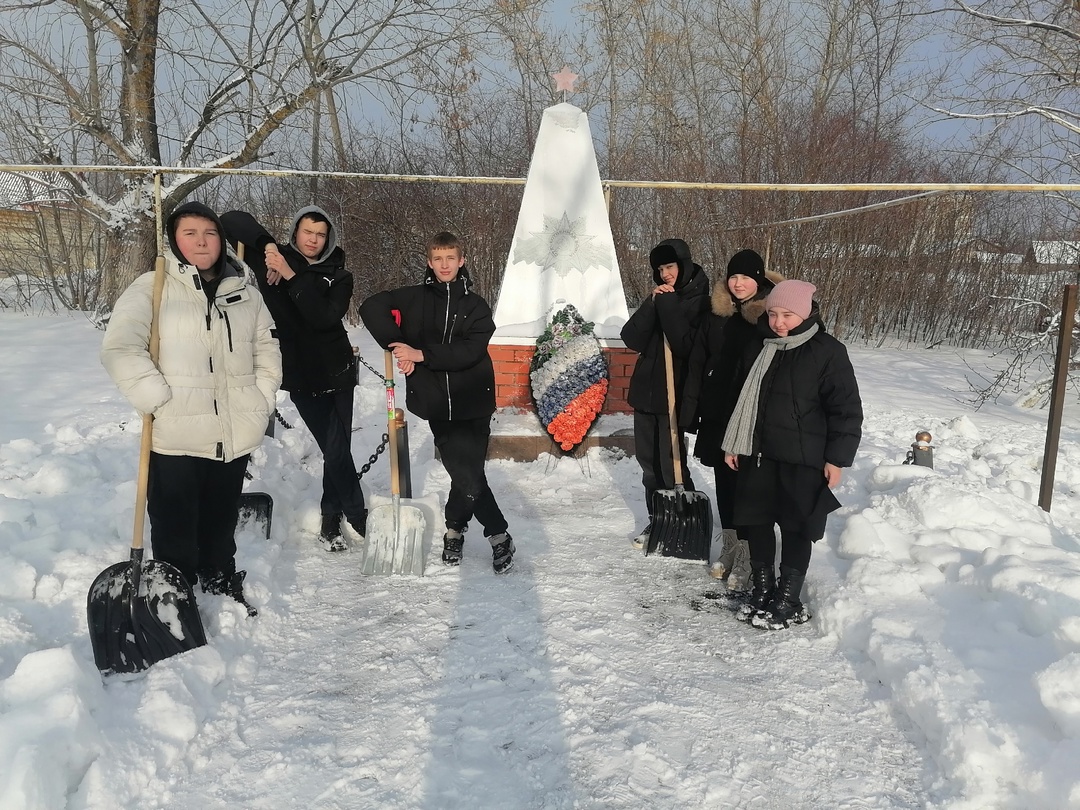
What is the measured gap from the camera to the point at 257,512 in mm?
3604

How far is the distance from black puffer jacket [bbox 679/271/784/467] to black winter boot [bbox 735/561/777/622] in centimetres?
57

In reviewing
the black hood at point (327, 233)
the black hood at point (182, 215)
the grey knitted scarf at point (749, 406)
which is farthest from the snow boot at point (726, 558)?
the black hood at point (182, 215)

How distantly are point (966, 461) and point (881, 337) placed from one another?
27.9 feet

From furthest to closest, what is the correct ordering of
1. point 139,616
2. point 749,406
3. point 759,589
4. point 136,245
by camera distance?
point 136,245, point 759,589, point 749,406, point 139,616

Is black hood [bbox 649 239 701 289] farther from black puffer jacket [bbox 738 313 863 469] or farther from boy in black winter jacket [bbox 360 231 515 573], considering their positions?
boy in black winter jacket [bbox 360 231 515 573]

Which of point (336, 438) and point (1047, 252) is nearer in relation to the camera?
point (336, 438)

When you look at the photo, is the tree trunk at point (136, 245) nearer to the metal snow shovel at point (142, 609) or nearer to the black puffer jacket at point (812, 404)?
the metal snow shovel at point (142, 609)

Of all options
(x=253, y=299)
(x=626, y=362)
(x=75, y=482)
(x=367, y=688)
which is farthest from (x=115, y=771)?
(x=626, y=362)

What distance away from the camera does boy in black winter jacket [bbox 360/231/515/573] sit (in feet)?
10.4

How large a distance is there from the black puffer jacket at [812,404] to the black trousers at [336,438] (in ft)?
6.99

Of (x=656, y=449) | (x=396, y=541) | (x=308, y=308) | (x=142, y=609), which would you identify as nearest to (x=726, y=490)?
(x=656, y=449)

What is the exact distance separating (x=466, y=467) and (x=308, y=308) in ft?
3.61

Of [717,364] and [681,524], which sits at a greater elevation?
[717,364]

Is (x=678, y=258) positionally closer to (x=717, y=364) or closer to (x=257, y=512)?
(x=717, y=364)
